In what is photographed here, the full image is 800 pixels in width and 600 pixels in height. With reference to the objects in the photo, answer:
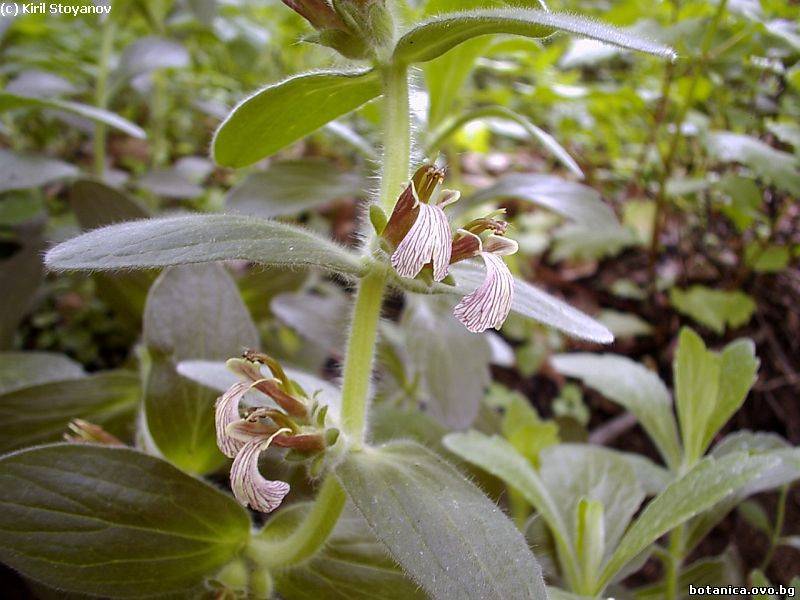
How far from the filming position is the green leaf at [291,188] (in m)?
1.33

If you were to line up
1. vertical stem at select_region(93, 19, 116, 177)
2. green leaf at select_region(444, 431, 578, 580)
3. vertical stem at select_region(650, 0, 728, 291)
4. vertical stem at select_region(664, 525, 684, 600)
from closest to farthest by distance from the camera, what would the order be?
green leaf at select_region(444, 431, 578, 580), vertical stem at select_region(664, 525, 684, 600), vertical stem at select_region(650, 0, 728, 291), vertical stem at select_region(93, 19, 116, 177)

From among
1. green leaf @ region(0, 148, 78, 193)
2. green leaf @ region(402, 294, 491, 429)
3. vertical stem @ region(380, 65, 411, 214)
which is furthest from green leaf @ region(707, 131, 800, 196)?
green leaf @ region(0, 148, 78, 193)

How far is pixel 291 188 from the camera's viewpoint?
4.60 feet

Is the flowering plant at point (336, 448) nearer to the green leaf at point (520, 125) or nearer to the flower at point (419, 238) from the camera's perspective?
the flower at point (419, 238)

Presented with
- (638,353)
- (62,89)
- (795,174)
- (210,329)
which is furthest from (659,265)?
(62,89)

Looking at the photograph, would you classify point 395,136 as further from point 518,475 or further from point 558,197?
point 558,197

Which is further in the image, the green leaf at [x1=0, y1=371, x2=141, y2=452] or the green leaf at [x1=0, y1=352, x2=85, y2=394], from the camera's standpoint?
the green leaf at [x1=0, y1=352, x2=85, y2=394]

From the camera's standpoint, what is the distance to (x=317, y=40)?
2.17 ft

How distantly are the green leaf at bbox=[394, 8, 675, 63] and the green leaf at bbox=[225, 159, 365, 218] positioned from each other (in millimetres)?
723

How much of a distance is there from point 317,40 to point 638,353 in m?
1.44

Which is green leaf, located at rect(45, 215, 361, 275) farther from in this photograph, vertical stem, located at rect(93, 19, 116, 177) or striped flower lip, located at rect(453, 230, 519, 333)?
vertical stem, located at rect(93, 19, 116, 177)

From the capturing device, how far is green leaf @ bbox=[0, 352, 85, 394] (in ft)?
3.53

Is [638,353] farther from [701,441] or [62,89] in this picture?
[62,89]

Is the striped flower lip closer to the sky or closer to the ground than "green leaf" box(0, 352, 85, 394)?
closer to the sky
